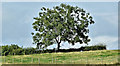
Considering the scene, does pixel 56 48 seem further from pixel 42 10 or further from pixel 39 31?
pixel 42 10

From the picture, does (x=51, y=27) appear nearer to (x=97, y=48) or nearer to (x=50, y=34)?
(x=50, y=34)

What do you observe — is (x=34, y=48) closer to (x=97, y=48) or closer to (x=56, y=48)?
(x=56, y=48)

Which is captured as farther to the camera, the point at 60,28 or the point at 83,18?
the point at 83,18

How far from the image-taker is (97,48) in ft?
211

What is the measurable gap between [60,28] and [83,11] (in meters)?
7.71

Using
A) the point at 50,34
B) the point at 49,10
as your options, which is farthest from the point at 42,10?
the point at 50,34

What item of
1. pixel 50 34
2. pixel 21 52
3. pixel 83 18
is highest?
pixel 83 18

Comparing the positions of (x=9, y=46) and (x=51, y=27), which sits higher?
(x=51, y=27)

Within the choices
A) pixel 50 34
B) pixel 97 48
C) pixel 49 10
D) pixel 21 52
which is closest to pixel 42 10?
pixel 49 10

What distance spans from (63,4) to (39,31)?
8.73 m

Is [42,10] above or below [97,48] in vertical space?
above

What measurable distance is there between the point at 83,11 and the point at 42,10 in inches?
390

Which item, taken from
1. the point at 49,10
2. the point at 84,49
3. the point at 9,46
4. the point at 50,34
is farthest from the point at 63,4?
the point at 9,46

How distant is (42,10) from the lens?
63.5 metres
